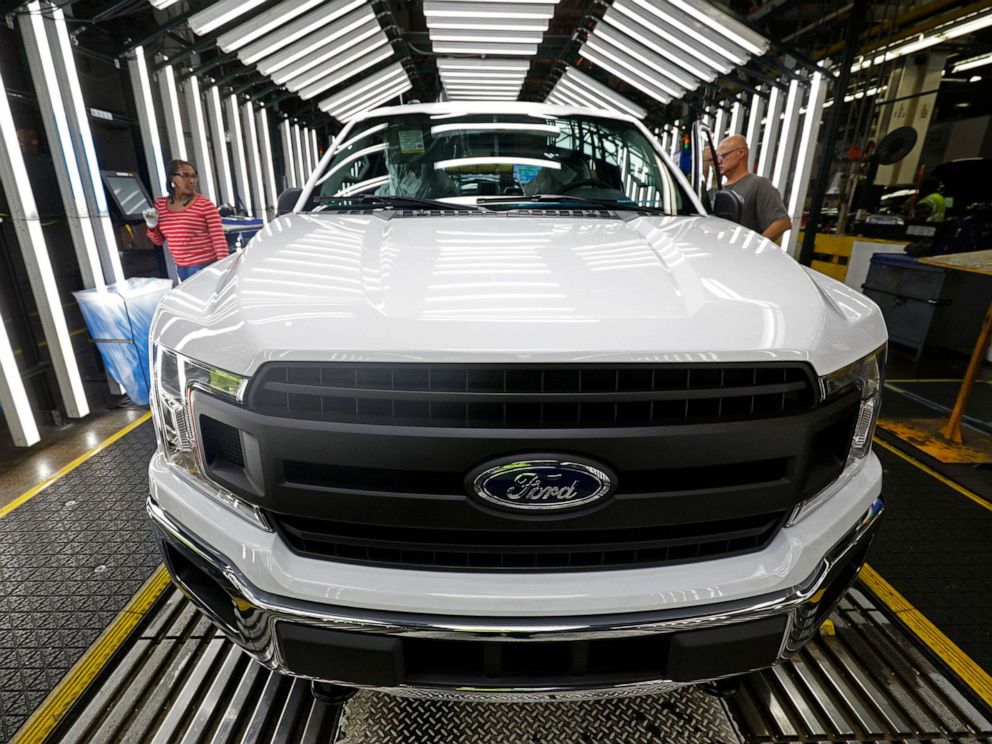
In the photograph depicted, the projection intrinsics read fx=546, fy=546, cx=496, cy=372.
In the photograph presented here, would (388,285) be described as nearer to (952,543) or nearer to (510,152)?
(510,152)

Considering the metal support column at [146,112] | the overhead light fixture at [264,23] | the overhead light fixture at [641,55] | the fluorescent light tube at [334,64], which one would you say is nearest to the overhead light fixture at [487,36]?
the overhead light fixture at [641,55]

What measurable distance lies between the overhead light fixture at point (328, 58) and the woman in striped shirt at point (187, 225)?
3.62 metres

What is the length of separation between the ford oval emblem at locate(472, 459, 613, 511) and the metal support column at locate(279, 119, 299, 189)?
41.0 feet

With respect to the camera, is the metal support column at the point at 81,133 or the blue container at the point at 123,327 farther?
the blue container at the point at 123,327

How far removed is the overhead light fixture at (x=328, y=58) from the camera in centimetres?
733

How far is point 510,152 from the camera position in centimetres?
236

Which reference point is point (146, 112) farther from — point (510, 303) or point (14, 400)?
point (510, 303)

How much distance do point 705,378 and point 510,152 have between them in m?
1.65

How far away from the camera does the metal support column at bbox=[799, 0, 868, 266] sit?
20.1 ft

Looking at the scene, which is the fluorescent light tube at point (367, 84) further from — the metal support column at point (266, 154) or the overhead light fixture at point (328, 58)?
the overhead light fixture at point (328, 58)

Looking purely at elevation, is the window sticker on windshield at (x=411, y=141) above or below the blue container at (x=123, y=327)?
above

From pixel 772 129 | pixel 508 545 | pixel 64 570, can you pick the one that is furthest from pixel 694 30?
pixel 64 570

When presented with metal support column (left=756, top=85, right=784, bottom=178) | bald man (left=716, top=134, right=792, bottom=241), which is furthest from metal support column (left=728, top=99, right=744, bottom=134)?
bald man (left=716, top=134, right=792, bottom=241)

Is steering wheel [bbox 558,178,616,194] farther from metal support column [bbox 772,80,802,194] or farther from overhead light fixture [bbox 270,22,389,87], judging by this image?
metal support column [bbox 772,80,802,194]
